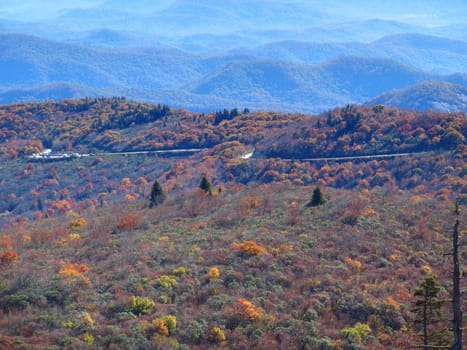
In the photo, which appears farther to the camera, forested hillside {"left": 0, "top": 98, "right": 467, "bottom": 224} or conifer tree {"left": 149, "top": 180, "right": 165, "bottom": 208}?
forested hillside {"left": 0, "top": 98, "right": 467, "bottom": 224}

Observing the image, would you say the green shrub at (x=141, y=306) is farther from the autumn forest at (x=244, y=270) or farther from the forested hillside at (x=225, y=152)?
the forested hillside at (x=225, y=152)

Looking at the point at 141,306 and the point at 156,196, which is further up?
the point at 156,196

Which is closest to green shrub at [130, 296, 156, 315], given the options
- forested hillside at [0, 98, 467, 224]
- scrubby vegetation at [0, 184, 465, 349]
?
scrubby vegetation at [0, 184, 465, 349]

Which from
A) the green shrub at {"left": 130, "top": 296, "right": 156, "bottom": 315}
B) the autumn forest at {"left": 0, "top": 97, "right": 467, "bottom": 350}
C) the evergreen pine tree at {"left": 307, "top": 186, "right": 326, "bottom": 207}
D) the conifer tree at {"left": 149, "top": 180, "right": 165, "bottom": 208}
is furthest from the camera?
the conifer tree at {"left": 149, "top": 180, "right": 165, "bottom": 208}

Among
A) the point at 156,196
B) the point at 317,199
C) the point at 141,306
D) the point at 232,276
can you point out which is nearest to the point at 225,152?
the point at 156,196

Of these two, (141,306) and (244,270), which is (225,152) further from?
(141,306)

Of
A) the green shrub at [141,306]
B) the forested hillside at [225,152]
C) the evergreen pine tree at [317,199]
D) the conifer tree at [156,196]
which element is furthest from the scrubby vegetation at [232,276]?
the forested hillside at [225,152]

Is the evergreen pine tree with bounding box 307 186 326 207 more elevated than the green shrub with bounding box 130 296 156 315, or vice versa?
the evergreen pine tree with bounding box 307 186 326 207

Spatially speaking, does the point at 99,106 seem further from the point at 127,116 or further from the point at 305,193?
the point at 305,193

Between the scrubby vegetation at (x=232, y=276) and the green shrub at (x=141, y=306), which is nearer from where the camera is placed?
the scrubby vegetation at (x=232, y=276)

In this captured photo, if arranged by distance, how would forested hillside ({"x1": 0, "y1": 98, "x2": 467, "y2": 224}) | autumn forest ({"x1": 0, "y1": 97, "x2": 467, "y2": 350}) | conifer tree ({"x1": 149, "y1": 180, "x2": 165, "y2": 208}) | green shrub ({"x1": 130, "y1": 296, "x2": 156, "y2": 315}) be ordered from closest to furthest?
1. autumn forest ({"x1": 0, "y1": 97, "x2": 467, "y2": 350})
2. green shrub ({"x1": 130, "y1": 296, "x2": 156, "y2": 315})
3. conifer tree ({"x1": 149, "y1": 180, "x2": 165, "y2": 208})
4. forested hillside ({"x1": 0, "y1": 98, "x2": 467, "y2": 224})

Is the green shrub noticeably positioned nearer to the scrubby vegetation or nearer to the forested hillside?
the scrubby vegetation
